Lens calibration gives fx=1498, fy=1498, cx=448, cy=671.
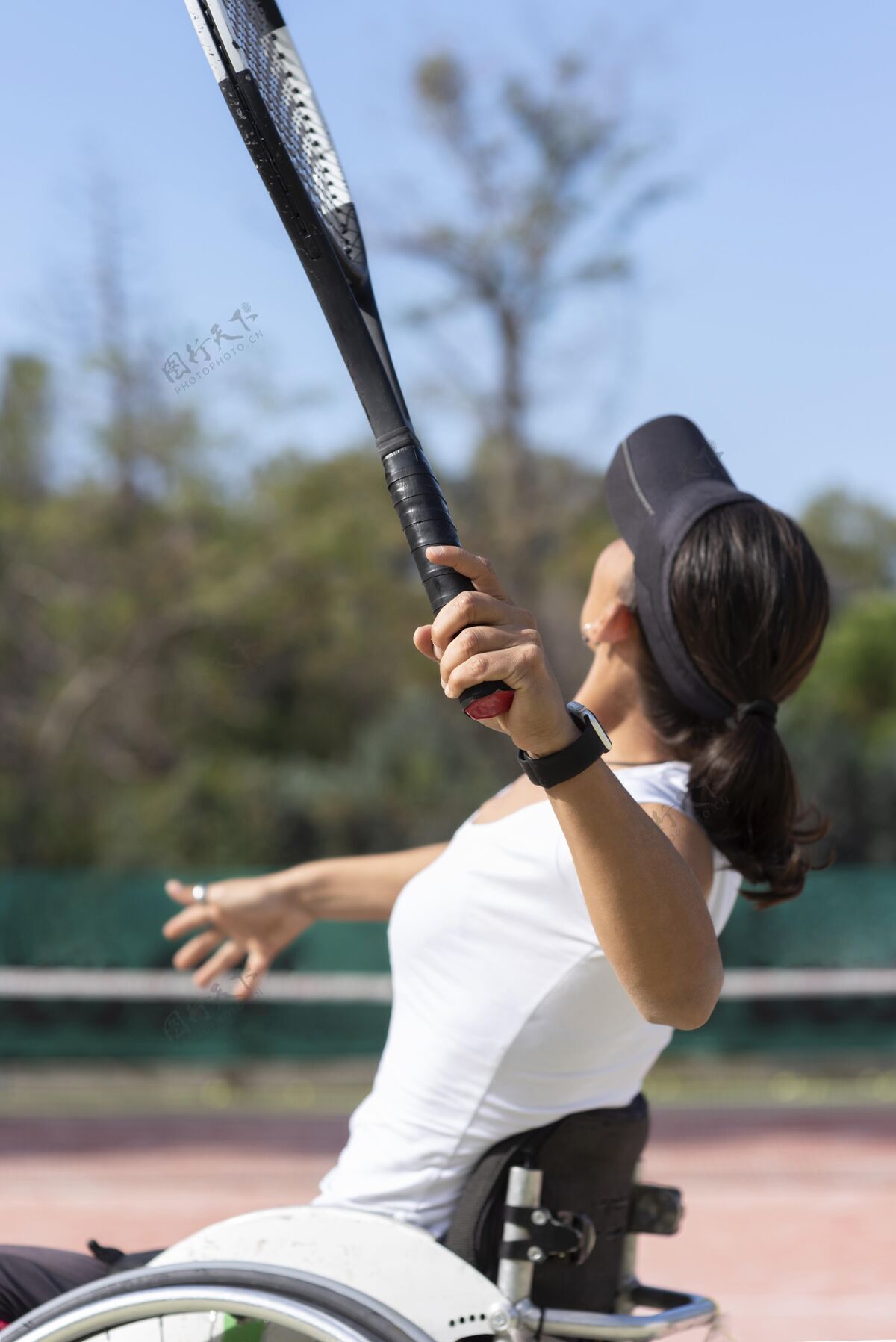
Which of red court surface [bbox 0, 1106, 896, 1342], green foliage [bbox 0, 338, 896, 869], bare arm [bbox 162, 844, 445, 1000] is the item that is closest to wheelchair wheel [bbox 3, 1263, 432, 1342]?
bare arm [bbox 162, 844, 445, 1000]

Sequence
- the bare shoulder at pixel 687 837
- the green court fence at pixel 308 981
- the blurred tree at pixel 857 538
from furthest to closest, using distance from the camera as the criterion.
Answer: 1. the blurred tree at pixel 857 538
2. the green court fence at pixel 308 981
3. the bare shoulder at pixel 687 837

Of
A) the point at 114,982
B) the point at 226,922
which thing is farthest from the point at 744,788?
the point at 114,982

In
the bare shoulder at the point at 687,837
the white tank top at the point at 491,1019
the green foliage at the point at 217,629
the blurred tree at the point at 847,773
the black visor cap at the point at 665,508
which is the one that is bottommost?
the white tank top at the point at 491,1019

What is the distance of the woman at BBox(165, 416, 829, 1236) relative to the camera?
5.12 feet

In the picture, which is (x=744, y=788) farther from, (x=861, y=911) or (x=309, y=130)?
(x=861, y=911)

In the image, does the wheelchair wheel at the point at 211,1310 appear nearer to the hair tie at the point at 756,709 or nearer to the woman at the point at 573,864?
the woman at the point at 573,864

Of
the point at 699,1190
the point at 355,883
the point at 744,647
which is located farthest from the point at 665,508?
the point at 699,1190

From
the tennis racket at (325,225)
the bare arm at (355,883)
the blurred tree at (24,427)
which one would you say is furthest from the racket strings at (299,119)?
the blurred tree at (24,427)

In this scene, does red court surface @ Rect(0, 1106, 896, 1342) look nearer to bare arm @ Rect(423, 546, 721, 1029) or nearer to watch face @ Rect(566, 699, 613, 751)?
bare arm @ Rect(423, 546, 721, 1029)

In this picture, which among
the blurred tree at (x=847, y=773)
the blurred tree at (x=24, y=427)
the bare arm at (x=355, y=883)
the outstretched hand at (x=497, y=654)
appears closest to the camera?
the outstretched hand at (x=497, y=654)

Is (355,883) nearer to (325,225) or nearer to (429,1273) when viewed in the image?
(429,1273)

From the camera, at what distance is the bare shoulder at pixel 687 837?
1.50 metres

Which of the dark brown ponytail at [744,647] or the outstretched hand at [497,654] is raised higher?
the dark brown ponytail at [744,647]

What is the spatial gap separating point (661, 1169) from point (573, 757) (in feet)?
22.3
